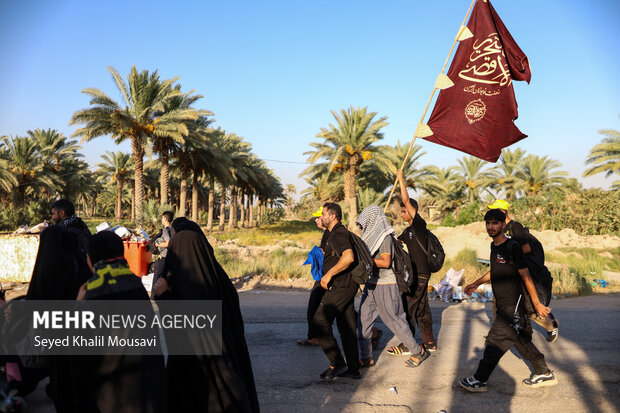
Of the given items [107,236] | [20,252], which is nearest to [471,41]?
[107,236]

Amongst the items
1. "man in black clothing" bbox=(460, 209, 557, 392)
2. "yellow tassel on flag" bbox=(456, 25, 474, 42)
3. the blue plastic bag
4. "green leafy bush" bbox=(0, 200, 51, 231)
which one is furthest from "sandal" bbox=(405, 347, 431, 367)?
"green leafy bush" bbox=(0, 200, 51, 231)

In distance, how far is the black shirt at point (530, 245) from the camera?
3949mm

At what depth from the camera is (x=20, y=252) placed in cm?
957

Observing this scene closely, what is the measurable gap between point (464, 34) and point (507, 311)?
4.08m

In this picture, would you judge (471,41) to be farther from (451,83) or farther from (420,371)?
(420,371)

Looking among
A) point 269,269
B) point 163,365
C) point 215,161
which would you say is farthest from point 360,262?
point 215,161

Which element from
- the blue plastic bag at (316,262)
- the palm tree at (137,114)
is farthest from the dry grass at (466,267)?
the palm tree at (137,114)

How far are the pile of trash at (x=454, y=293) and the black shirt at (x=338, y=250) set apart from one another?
5251 mm

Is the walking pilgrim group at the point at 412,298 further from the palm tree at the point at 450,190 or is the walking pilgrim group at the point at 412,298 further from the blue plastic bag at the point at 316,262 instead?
the palm tree at the point at 450,190

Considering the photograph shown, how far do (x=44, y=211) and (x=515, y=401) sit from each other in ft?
114

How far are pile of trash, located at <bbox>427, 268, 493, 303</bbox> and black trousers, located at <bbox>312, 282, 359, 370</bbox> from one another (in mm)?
5134

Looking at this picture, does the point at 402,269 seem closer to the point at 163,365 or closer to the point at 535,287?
the point at 535,287

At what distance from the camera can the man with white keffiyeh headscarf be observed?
174 inches

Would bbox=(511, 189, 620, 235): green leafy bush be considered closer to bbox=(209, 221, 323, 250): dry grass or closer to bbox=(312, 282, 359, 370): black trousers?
bbox=(209, 221, 323, 250): dry grass
